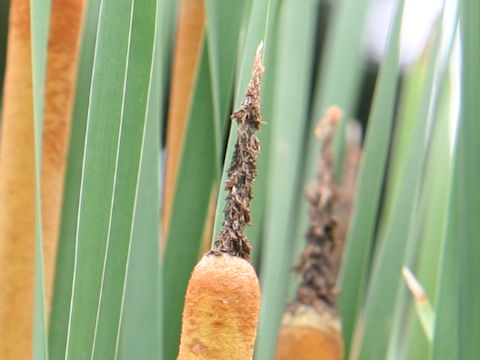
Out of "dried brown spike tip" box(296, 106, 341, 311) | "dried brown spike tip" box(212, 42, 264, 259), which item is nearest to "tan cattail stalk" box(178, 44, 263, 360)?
"dried brown spike tip" box(212, 42, 264, 259)

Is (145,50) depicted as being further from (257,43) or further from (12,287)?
(12,287)

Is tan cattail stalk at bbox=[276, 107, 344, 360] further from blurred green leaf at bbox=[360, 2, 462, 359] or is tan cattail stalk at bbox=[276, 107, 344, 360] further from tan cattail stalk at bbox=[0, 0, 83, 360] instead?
tan cattail stalk at bbox=[0, 0, 83, 360]

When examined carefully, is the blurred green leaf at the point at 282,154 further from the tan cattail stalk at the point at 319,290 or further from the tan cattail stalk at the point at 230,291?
the tan cattail stalk at the point at 230,291

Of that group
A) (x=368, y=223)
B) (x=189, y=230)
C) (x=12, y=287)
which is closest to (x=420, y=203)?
(x=368, y=223)

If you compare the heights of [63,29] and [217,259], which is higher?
[63,29]

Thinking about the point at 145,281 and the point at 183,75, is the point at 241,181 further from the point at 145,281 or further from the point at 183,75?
the point at 183,75

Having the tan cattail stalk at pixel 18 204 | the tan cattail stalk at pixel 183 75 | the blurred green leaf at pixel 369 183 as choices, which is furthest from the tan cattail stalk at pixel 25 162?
the blurred green leaf at pixel 369 183
